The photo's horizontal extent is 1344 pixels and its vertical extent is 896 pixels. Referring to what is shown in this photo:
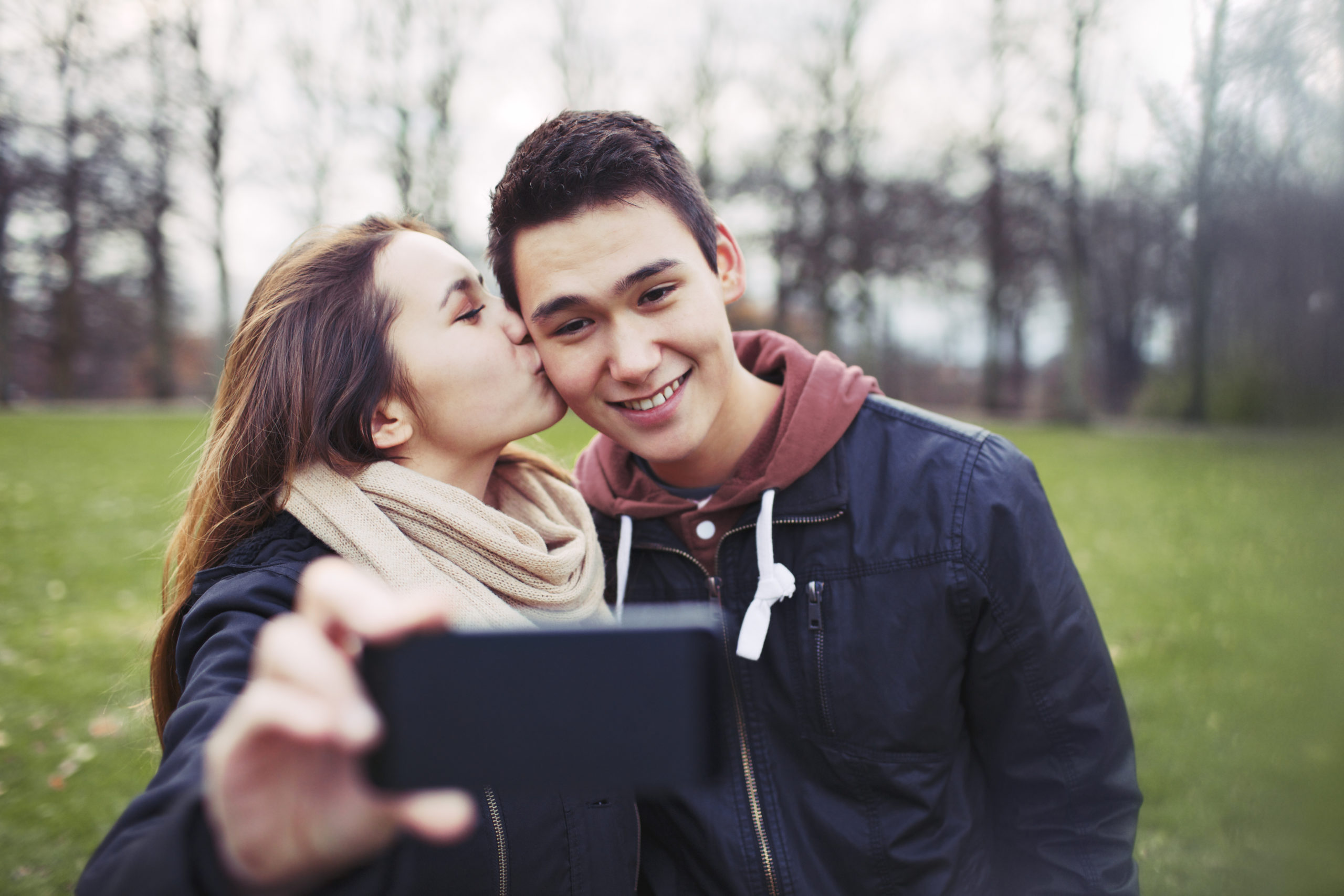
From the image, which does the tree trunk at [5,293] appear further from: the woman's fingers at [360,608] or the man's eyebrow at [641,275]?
the woman's fingers at [360,608]

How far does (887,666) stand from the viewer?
76.5 inches

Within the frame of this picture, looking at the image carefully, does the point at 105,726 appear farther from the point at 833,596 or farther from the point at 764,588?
the point at 833,596

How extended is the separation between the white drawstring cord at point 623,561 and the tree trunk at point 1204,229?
1.44m

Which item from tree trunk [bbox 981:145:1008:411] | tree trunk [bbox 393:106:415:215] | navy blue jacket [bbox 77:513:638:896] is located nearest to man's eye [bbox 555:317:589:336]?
navy blue jacket [bbox 77:513:638:896]

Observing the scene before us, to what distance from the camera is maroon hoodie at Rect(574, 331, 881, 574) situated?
2084mm

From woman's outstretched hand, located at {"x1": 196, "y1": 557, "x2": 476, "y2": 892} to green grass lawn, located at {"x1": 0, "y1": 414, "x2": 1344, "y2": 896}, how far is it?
1001mm

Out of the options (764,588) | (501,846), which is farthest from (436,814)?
(764,588)

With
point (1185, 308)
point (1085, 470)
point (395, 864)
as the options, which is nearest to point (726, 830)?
point (395, 864)

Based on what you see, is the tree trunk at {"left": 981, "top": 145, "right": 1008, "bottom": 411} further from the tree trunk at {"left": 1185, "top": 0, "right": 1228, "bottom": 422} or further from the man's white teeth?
the tree trunk at {"left": 1185, "top": 0, "right": 1228, "bottom": 422}

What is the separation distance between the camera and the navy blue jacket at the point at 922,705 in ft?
6.21

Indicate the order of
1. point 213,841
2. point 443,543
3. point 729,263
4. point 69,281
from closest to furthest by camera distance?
point 213,841
point 443,543
point 729,263
point 69,281

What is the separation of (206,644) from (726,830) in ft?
4.23

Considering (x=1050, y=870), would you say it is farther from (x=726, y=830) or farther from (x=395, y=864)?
(x=395, y=864)

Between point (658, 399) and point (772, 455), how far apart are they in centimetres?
35
